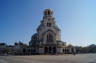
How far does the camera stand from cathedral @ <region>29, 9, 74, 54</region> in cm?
7181

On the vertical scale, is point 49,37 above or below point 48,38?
above

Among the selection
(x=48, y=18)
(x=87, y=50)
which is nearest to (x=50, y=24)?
(x=48, y=18)

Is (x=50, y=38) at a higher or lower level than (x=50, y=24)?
lower

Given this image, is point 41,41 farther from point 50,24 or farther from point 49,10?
point 49,10

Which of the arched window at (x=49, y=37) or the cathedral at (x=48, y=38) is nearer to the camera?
the cathedral at (x=48, y=38)

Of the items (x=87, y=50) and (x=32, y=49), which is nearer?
(x=32, y=49)

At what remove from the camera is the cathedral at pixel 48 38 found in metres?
71.8

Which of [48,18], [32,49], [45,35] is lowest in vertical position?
[32,49]

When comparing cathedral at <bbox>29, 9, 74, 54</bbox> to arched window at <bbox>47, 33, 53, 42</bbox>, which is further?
arched window at <bbox>47, 33, 53, 42</bbox>

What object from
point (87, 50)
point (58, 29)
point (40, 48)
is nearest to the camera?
point (40, 48)

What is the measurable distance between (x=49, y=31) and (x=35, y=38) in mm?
9142

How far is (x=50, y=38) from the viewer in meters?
73.1

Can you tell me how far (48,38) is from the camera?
73.0m

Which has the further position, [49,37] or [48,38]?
[49,37]
